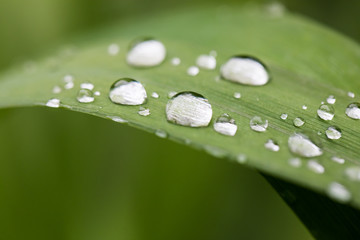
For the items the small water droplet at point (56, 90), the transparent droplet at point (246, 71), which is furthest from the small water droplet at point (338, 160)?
the small water droplet at point (56, 90)

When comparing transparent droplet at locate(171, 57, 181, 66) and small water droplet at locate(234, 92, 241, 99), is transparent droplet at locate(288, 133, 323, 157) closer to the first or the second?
small water droplet at locate(234, 92, 241, 99)

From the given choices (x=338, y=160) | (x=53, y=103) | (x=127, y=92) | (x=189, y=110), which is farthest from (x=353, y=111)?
(x=53, y=103)

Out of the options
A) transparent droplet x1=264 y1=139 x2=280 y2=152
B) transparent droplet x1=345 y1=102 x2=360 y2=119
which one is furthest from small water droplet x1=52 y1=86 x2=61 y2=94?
transparent droplet x1=345 y1=102 x2=360 y2=119

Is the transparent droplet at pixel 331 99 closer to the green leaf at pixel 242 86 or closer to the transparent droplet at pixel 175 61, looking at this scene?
the green leaf at pixel 242 86

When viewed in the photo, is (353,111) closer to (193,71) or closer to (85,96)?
(193,71)

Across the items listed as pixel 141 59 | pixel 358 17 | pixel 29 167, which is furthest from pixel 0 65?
pixel 358 17

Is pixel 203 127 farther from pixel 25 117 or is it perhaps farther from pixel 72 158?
pixel 25 117
